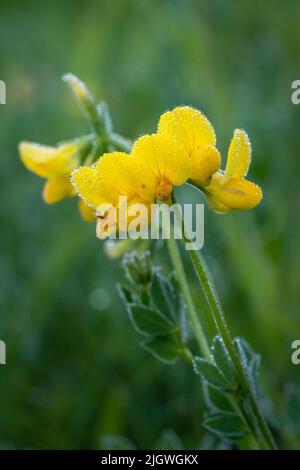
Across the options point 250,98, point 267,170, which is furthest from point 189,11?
point 267,170

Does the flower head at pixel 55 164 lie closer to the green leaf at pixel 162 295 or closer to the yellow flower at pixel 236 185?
the green leaf at pixel 162 295

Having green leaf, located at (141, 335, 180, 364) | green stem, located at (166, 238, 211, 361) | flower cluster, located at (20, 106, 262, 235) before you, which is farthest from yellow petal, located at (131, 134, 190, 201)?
green leaf, located at (141, 335, 180, 364)

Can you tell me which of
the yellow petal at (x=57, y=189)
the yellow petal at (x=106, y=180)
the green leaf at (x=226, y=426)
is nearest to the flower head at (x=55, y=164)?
the yellow petal at (x=57, y=189)

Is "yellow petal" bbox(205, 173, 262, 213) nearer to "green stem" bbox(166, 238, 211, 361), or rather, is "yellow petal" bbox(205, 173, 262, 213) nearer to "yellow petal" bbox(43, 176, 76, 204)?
"green stem" bbox(166, 238, 211, 361)

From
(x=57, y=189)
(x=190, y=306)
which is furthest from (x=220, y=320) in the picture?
(x=57, y=189)

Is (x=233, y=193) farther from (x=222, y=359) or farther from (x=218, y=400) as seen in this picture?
(x=218, y=400)

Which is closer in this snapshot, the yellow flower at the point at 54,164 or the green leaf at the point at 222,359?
the green leaf at the point at 222,359
